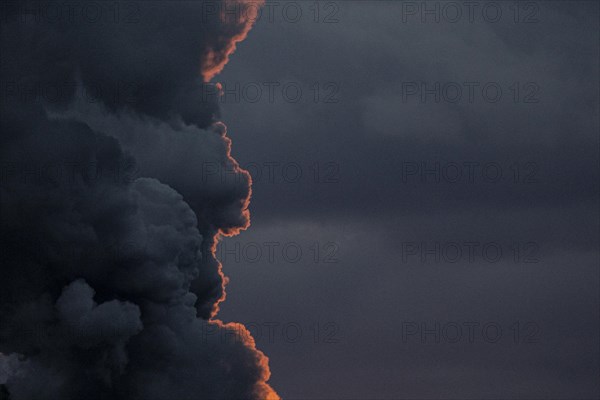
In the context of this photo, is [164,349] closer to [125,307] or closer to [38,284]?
[125,307]

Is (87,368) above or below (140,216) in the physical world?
below

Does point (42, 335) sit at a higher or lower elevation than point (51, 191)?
lower

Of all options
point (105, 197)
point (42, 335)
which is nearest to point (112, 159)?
point (105, 197)

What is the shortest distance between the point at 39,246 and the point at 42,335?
900 cm

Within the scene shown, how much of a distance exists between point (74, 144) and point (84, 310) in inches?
618

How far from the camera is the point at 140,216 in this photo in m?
115

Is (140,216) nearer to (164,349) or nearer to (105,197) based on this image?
(105,197)

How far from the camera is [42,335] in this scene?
116688 mm

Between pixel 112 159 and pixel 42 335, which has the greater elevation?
pixel 112 159

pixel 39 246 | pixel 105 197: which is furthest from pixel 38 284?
pixel 105 197

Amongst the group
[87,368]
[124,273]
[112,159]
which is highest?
[112,159]

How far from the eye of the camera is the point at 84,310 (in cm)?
11219

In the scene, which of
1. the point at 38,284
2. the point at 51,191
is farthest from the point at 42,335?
the point at 51,191

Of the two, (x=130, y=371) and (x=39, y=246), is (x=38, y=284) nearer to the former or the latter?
(x=39, y=246)
